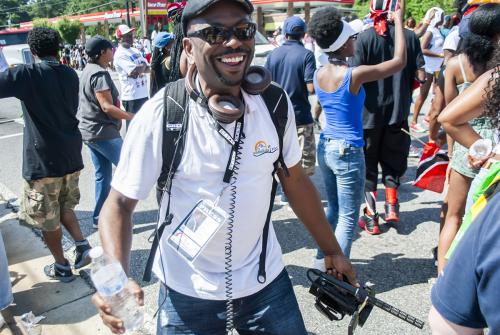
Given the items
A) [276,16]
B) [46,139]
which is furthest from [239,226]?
[276,16]

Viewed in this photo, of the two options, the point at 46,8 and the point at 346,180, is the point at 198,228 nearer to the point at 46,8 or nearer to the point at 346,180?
the point at 346,180

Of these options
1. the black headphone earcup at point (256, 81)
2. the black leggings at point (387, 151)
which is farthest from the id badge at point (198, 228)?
the black leggings at point (387, 151)

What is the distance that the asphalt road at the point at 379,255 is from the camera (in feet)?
10.1

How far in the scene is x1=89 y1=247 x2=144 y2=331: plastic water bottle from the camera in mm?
1491

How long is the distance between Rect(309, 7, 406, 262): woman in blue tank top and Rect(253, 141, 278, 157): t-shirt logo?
1493 mm

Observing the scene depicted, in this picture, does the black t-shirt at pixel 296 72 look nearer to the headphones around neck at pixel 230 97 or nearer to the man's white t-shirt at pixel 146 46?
the headphones around neck at pixel 230 97

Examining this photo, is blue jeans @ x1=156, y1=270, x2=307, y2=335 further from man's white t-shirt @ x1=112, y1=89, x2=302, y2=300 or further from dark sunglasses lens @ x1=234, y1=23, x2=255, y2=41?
dark sunglasses lens @ x1=234, y1=23, x2=255, y2=41

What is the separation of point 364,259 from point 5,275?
2.82 m

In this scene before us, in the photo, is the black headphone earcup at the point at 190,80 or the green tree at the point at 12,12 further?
the green tree at the point at 12,12

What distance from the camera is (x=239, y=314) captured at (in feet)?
5.98

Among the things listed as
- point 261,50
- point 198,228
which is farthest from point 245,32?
point 261,50

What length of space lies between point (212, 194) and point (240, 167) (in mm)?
150

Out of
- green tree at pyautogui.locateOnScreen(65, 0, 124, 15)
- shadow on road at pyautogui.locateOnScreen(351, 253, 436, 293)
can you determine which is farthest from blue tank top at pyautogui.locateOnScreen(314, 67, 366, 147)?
green tree at pyautogui.locateOnScreen(65, 0, 124, 15)

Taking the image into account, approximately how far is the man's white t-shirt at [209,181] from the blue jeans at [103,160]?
9.32ft
